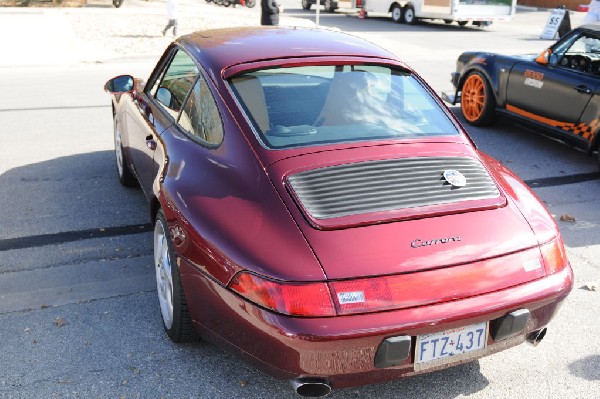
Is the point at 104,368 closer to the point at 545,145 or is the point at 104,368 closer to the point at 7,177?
the point at 7,177

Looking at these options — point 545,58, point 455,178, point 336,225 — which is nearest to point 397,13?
point 545,58

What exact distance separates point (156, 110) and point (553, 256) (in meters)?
2.69

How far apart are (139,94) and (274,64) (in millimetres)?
1720

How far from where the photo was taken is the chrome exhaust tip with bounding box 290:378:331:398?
2.70m

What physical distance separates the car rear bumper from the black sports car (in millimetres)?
4524

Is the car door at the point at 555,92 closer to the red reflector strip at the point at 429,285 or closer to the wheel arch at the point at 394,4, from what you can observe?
the red reflector strip at the point at 429,285

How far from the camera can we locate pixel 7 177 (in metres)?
6.30

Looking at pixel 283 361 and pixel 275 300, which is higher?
pixel 275 300

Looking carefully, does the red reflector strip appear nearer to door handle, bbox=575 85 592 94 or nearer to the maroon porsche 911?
the maroon porsche 911

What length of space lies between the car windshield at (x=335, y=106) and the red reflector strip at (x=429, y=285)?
895 mm

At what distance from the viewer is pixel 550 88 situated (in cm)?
734

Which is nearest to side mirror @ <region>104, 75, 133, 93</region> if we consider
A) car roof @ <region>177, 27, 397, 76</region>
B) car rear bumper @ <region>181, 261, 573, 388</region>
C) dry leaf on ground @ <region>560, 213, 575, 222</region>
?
car roof @ <region>177, 27, 397, 76</region>

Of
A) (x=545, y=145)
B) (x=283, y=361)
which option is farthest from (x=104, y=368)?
(x=545, y=145)

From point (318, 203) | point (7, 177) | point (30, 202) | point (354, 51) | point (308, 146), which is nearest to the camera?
point (318, 203)
